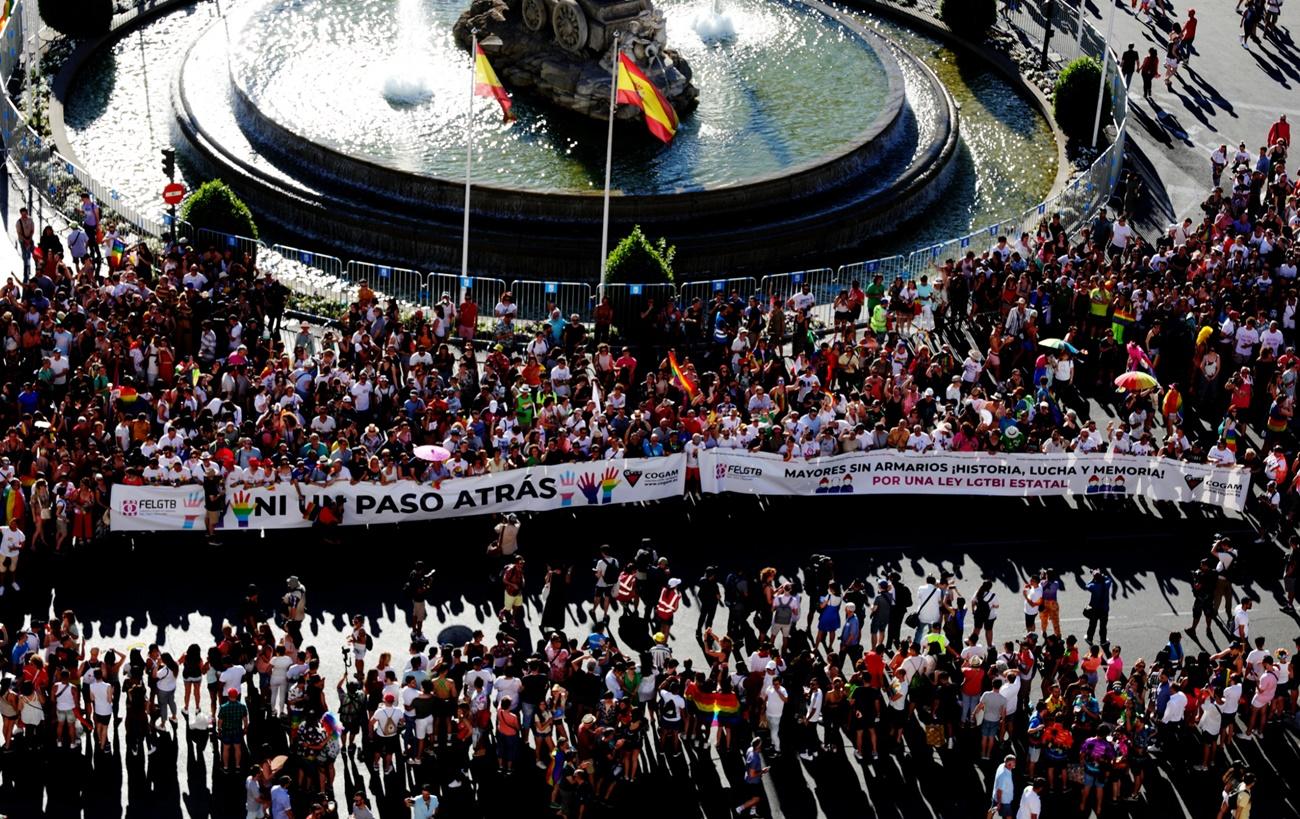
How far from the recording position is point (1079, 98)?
153 ft

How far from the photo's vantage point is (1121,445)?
105 ft

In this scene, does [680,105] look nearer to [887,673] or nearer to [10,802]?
[887,673]

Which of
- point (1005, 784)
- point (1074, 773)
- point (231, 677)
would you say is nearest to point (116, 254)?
point (231, 677)

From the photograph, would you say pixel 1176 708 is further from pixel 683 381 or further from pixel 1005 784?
pixel 683 381

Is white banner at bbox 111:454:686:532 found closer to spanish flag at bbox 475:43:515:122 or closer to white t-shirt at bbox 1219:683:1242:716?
spanish flag at bbox 475:43:515:122

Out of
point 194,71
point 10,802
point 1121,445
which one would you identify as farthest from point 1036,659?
point 194,71

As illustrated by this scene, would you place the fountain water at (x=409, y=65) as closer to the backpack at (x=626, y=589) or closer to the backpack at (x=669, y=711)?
the backpack at (x=626, y=589)

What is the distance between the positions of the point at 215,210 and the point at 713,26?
16354 mm

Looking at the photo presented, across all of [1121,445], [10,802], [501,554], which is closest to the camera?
[10,802]

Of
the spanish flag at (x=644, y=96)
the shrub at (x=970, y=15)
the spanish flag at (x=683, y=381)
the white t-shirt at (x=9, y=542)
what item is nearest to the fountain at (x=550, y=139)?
the spanish flag at (x=644, y=96)

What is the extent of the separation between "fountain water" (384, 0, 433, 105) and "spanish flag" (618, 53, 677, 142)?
823 centimetres

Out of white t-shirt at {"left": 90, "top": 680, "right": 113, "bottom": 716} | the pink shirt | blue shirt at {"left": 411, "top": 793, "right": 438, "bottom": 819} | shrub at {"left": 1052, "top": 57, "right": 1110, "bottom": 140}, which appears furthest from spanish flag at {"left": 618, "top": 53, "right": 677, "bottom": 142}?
blue shirt at {"left": 411, "top": 793, "right": 438, "bottom": 819}

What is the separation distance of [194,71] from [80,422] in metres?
18.0

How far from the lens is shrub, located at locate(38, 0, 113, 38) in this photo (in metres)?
48.5
